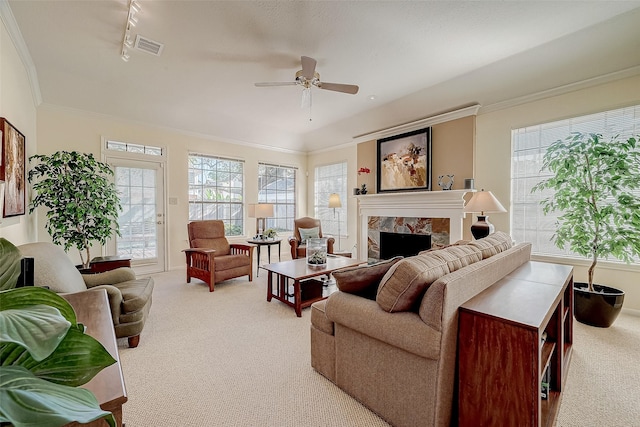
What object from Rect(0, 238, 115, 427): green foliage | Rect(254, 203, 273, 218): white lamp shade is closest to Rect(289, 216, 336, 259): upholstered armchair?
Rect(254, 203, 273, 218): white lamp shade

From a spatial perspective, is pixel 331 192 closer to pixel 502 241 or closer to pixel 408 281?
pixel 502 241

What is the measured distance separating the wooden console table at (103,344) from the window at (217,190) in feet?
12.9

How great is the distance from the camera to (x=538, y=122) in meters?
3.55

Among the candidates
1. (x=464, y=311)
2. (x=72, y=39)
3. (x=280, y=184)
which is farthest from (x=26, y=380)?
(x=280, y=184)

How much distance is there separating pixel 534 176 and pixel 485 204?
Answer: 3.33 ft

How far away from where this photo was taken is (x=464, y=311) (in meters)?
1.37

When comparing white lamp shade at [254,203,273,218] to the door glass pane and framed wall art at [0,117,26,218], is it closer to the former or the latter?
the door glass pane

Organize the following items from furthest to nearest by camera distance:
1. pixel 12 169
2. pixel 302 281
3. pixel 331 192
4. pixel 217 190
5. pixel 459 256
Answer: pixel 331 192, pixel 217 190, pixel 302 281, pixel 12 169, pixel 459 256

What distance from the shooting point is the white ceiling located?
246 cm

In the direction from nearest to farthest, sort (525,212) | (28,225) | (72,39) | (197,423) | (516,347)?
(516,347) < (197,423) < (72,39) < (28,225) < (525,212)

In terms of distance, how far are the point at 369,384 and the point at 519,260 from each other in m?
1.63

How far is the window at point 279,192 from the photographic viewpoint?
20.9 feet

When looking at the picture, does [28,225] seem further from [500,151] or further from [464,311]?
[500,151]

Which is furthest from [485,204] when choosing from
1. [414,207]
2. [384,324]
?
[384,324]
